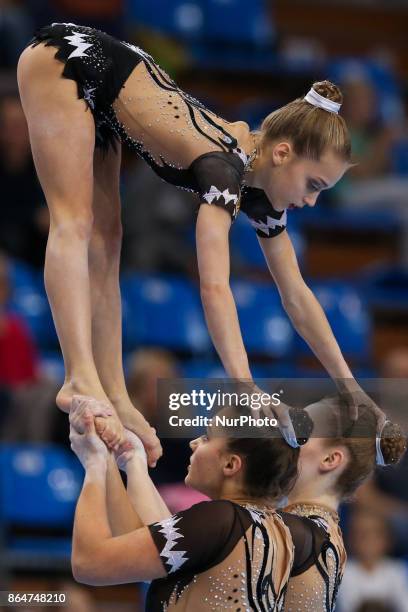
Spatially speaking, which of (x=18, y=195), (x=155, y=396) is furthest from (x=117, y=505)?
(x=18, y=195)

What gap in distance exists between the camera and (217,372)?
6.32 meters

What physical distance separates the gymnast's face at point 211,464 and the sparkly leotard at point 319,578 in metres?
0.26

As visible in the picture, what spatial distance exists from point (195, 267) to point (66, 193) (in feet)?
13.2

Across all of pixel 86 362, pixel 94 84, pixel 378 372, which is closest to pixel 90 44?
pixel 94 84

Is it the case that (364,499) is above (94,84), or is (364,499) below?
below

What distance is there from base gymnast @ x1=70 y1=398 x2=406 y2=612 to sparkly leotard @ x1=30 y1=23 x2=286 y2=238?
0.65 m

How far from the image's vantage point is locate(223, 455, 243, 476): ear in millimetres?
2893

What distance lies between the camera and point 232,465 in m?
2.90

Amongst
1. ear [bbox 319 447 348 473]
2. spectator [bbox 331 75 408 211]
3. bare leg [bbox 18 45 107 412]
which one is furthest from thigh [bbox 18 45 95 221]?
spectator [bbox 331 75 408 211]

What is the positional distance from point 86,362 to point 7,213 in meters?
3.41

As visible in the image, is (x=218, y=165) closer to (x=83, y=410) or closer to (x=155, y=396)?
(x=83, y=410)

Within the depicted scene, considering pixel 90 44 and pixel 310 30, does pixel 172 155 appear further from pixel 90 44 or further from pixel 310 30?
pixel 310 30

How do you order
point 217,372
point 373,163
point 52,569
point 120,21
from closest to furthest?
point 52,569, point 217,372, point 120,21, point 373,163

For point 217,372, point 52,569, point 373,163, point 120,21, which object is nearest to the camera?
point 52,569
